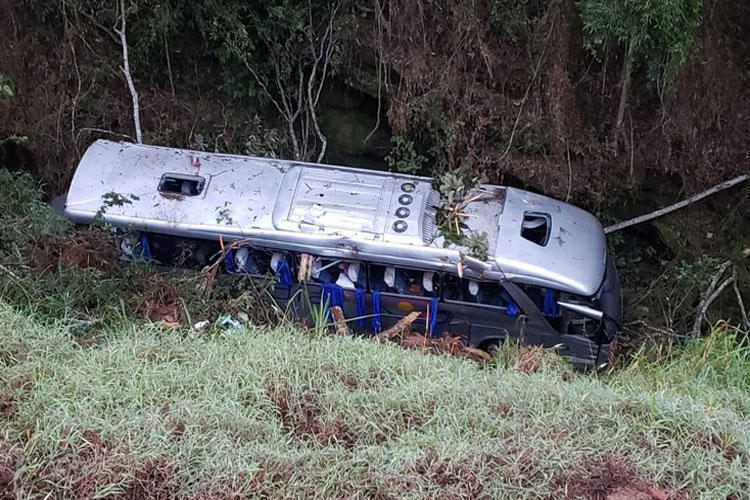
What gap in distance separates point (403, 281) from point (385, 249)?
0.40 m

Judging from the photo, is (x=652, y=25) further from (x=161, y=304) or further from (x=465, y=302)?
(x=161, y=304)

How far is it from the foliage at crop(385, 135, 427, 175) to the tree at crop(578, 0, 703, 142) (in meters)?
2.67

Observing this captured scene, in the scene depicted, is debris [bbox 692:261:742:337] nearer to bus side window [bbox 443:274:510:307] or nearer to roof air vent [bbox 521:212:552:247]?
roof air vent [bbox 521:212:552:247]

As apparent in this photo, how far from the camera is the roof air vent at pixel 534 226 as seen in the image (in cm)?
678

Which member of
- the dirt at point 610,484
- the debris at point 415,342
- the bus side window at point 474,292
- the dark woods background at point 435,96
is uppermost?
the dark woods background at point 435,96

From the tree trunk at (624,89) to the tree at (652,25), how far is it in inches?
12.1

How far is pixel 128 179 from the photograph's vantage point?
686cm

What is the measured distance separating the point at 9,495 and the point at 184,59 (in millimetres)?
7414

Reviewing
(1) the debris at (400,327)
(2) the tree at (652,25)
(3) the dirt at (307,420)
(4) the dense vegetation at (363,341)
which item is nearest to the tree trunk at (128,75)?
(4) the dense vegetation at (363,341)

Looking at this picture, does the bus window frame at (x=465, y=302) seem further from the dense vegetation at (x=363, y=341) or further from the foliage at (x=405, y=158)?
the foliage at (x=405, y=158)

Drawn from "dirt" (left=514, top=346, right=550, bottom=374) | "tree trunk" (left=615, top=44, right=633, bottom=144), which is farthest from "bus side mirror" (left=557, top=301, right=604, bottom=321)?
"tree trunk" (left=615, top=44, right=633, bottom=144)

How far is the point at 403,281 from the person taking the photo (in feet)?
21.1

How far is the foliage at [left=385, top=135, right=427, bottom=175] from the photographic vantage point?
872cm

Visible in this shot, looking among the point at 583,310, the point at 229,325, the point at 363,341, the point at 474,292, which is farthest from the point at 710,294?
the point at 229,325
